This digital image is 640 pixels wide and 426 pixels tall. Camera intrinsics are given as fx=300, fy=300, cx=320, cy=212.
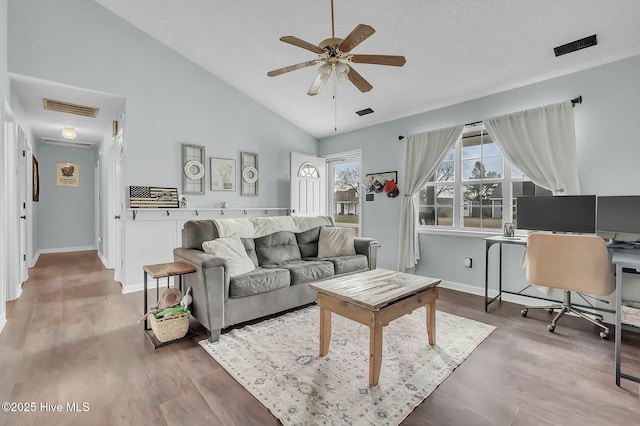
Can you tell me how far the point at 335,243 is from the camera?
154 inches

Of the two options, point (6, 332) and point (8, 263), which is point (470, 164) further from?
point (8, 263)

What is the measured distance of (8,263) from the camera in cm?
349

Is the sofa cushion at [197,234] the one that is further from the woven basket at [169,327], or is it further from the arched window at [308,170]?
the arched window at [308,170]

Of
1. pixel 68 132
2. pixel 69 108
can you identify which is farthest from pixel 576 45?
pixel 68 132

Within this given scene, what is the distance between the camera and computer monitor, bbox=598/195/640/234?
2.67 meters

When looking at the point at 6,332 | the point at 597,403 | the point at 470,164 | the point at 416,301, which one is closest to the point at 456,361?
the point at 416,301

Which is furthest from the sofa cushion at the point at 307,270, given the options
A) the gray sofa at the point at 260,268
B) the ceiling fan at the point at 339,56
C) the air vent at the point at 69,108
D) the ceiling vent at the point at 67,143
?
the ceiling vent at the point at 67,143

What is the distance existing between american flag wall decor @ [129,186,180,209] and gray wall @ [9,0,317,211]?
12cm

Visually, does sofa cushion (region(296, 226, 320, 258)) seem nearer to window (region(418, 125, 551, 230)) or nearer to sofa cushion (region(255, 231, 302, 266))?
sofa cushion (region(255, 231, 302, 266))

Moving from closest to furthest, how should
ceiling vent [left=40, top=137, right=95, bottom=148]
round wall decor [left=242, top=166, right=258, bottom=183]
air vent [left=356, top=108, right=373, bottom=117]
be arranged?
1. air vent [left=356, top=108, right=373, bottom=117]
2. round wall decor [left=242, top=166, right=258, bottom=183]
3. ceiling vent [left=40, top=137, right=95, bottom=148]

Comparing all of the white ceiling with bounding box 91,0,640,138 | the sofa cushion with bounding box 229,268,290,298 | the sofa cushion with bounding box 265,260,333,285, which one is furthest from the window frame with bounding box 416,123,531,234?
the sofa cushion with bounding box 229,268,290,298

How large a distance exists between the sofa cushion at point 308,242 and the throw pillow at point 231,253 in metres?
1.05

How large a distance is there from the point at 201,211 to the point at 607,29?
16.6 ft

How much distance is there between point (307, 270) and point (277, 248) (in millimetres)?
601
